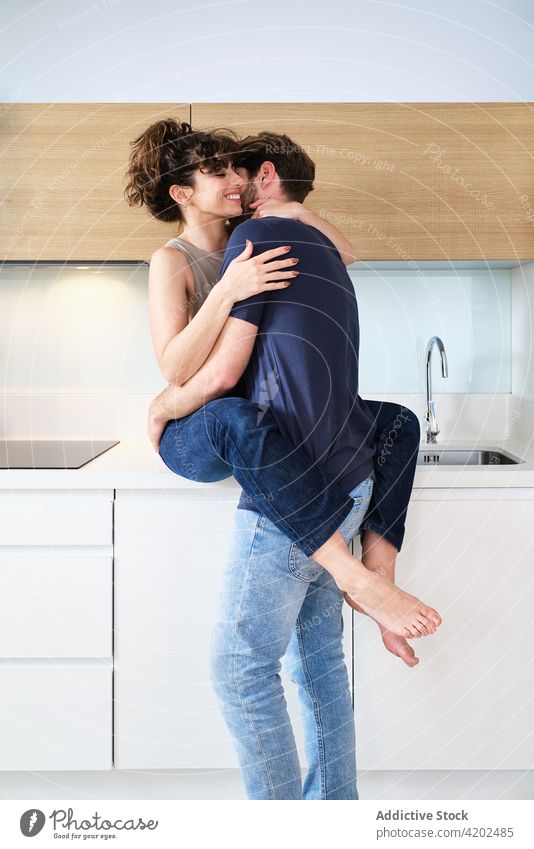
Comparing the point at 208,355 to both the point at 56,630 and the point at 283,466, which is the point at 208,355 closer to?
the point at 283,466

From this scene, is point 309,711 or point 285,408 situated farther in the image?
point 309,711

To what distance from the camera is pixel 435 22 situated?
1.99m

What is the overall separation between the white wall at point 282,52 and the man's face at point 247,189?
1.81 ft

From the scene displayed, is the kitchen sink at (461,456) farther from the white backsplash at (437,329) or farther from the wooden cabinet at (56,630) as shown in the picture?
the wooden cabinet at (56,630)

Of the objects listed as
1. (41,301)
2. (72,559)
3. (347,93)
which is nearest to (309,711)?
(72,559)

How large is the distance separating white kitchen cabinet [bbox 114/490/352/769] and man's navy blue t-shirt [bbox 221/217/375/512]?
0.30m

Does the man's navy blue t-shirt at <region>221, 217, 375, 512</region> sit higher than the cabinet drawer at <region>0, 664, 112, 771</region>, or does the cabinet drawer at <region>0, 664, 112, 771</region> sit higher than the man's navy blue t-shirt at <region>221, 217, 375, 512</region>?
the man's navy blue t-shirt at <region>221, 217, 375, 512</region>

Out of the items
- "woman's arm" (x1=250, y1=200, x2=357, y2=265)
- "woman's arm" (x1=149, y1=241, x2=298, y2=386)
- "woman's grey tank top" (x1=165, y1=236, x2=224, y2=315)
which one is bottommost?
"woman's arm" (x1=149, y1=241, x2=298, y2=386)

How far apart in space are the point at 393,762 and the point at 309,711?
0.32 metres

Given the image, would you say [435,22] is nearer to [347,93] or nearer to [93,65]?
[347,93]

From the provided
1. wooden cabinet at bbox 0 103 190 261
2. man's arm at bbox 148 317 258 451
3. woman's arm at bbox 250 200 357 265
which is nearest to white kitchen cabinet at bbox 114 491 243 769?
man's arm at bbox 148 317 258 451

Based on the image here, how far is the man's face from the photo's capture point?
151 cm

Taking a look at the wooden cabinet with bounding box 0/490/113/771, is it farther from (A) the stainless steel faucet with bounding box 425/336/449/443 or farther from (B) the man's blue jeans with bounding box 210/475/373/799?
(A) the stainless steel faucet with bounding box 425/336/449/443
